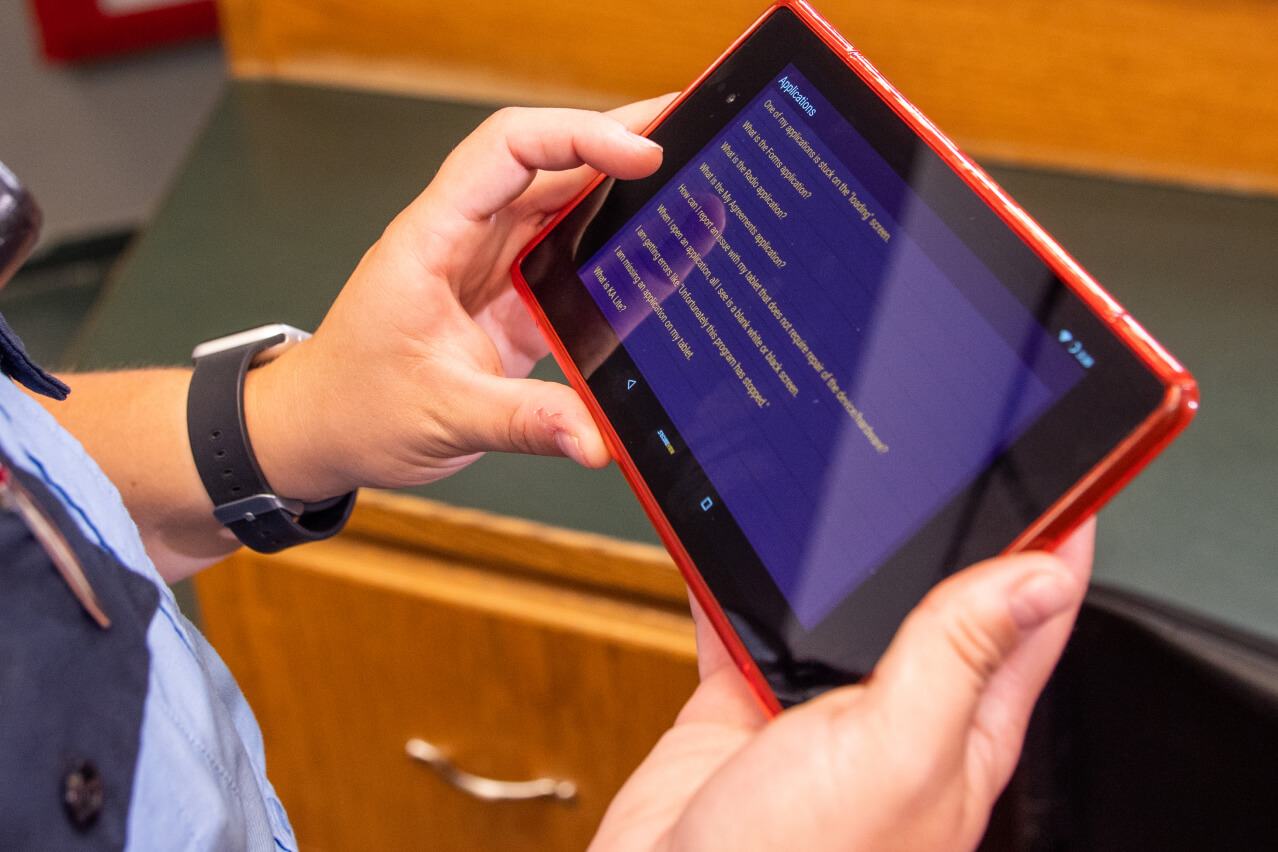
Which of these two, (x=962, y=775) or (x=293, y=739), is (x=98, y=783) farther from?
(x=293, y=739)

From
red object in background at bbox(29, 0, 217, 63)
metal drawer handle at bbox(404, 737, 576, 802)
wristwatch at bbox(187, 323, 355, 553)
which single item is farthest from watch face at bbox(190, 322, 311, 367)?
red object in background at bbox(29, 0, 217, 63)

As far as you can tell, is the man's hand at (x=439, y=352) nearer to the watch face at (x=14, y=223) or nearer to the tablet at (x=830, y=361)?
the tablet at (x=830, y=361)

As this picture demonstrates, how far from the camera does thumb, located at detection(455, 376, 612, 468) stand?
0.47 m

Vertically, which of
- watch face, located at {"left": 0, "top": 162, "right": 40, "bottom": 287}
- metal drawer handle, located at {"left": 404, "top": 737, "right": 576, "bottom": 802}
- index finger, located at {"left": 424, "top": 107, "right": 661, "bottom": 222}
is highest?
index finger, located at {"left": 424, "top": 107, "right": 661, "bottom": 222}

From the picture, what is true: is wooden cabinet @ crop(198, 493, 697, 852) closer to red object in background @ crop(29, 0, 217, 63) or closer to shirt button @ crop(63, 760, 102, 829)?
shirt button @ crop(63, 760, 102, 829)

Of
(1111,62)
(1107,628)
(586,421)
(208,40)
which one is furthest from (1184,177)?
(208,40)

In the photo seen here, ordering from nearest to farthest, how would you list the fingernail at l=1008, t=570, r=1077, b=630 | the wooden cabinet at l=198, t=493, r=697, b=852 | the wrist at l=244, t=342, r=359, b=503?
the fingernail at l=1008, t=570, r=1077, b=630 → the wrist at l=244, t=342, r=359, b=503 → the wooden cabinet at l=198, t=493, r=697, b=852

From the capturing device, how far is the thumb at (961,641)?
1.01 ft

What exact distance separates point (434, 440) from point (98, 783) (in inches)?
9.7

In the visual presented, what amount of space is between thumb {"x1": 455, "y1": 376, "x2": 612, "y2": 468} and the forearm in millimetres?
195

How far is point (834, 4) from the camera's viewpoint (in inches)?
35.0

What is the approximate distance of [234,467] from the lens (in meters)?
0.57

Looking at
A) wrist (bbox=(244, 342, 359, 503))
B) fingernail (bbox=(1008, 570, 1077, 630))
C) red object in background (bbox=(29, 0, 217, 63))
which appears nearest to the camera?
fingernail (bbox=(1008, 570, 1077, 630))

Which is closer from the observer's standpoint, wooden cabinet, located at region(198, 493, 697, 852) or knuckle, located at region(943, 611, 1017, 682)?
knuckle, located at region(943, 611, 1017, 682)
